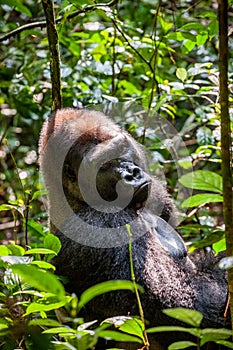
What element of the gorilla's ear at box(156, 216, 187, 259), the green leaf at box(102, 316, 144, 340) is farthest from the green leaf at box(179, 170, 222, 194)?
the gorilla's ear at box(156, 216, 187, 259)

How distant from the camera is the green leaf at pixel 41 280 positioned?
1056 millimetres

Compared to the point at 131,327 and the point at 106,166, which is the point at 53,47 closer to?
the point at 106,166

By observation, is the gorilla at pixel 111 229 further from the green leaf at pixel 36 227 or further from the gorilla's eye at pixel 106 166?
the green leaf at pixel 36 227

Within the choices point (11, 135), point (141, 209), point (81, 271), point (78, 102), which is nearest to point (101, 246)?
point (81, 271)

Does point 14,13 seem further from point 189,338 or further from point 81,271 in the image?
point 189,338

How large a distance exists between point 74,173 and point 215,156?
1.19 metres

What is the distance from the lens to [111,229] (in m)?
2.45

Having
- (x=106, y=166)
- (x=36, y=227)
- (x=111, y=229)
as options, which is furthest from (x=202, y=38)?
(x=36, y=227)

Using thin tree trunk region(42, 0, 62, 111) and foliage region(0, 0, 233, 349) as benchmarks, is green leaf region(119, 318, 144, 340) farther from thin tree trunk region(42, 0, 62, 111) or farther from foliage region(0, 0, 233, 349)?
thin tree trunk region(42, 0, 62, 111)

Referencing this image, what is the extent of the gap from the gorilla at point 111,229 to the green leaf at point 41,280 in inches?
47.6

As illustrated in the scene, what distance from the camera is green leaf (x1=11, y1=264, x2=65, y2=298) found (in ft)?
3.46

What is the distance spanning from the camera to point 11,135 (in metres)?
5.33

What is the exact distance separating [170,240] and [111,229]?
0.42 m

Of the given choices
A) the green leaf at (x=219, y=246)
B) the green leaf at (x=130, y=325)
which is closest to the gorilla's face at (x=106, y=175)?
the green leaf at (x=219, y=246)
